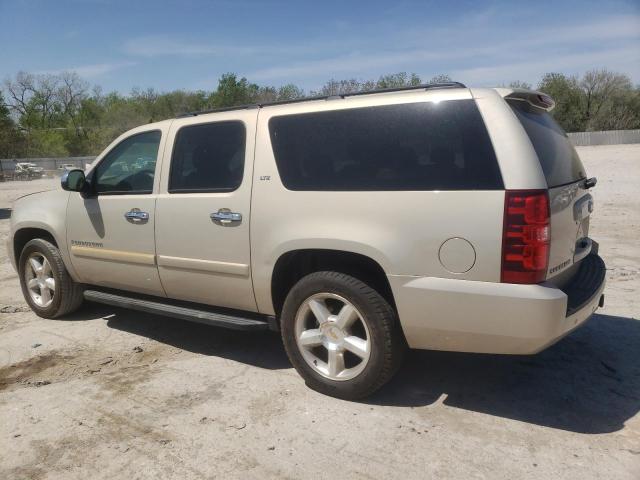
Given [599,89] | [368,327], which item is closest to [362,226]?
[368,327]

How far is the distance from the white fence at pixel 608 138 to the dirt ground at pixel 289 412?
2009 inches

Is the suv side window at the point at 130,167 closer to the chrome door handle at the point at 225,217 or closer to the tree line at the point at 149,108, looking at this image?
the chrome door handle at the point at 225,217

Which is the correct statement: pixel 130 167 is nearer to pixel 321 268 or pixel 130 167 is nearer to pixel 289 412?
pixel 321 268

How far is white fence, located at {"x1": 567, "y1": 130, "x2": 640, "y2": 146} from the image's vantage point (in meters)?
50.2

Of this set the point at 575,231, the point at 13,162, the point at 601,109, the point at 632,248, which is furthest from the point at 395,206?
the point at 601,109

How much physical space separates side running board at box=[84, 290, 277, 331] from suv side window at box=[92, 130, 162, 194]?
0.91 m

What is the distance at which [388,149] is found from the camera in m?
3.34

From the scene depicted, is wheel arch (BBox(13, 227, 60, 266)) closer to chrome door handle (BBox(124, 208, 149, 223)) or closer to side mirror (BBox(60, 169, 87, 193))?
side mirror (BBox(60, 169, 87, 193))

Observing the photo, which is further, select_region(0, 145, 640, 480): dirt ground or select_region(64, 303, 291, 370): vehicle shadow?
select_region(64, 303, 291, 370): vehicle shadow

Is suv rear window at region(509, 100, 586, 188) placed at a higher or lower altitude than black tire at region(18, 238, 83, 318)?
higher

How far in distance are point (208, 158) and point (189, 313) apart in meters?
1.19

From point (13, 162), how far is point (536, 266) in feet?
180

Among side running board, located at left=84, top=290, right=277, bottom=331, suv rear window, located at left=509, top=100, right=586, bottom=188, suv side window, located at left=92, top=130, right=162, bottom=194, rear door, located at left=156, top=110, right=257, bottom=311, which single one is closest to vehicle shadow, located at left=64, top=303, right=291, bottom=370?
side running board, located at left=84, top=290, right=277, bottom=331

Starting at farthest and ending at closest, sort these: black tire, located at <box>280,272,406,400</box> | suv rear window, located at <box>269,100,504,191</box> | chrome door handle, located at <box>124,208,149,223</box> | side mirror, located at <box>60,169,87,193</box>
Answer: side mirror, located at <box>60,169,87,193</box>, chrome door handle, located at <box>124,208,149,223</box>, black tire, located at <box>280,272,406,400</box>, suv rear window, located at <box>269,100,504,191</box>
